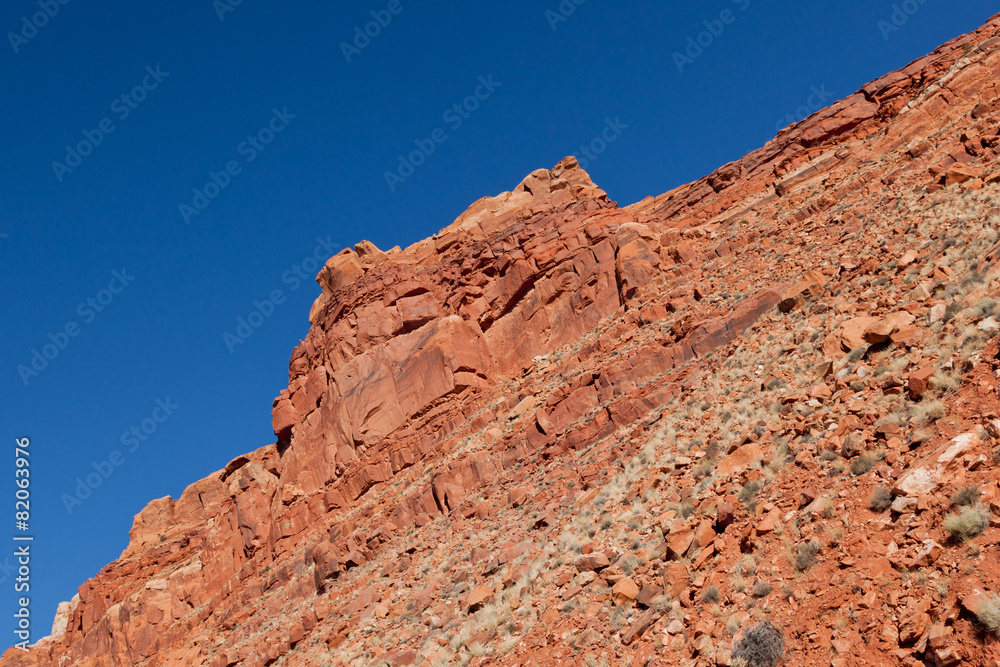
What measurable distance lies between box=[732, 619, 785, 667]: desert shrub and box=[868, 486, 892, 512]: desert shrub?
213 cm

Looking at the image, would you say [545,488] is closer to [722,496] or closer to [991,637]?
[722,496]

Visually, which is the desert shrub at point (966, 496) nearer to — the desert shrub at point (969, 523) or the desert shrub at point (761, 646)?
the desert shrub at point (969, 523)

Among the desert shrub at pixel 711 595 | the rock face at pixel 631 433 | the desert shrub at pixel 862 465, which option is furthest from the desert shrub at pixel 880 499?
the desert shrub at pixel 711 595

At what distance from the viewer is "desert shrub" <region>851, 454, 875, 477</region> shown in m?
10.4

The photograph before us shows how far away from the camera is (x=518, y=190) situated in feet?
164

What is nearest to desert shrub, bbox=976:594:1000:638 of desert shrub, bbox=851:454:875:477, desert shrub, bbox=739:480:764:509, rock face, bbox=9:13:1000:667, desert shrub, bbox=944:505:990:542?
rock face, bbox=9:13:1000:667

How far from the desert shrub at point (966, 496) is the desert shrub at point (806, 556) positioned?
1806mm

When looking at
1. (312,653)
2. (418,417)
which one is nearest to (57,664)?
(418,417)

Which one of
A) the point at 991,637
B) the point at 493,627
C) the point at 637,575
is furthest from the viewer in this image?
the point at 493,627

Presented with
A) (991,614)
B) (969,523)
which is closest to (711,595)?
(969,523)

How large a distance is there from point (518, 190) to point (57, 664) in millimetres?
48816

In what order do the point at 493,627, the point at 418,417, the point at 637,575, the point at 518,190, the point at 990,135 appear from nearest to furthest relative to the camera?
the point at 637,575, the point at 493,627, the point at 990,135, the point at 418,417, the point at 518,190

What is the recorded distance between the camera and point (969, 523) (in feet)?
25.8

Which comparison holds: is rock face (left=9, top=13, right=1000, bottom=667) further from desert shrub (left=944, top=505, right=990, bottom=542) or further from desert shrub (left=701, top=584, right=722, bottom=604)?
desert shrub (left=944, top=505, right=990, bottom=542)
